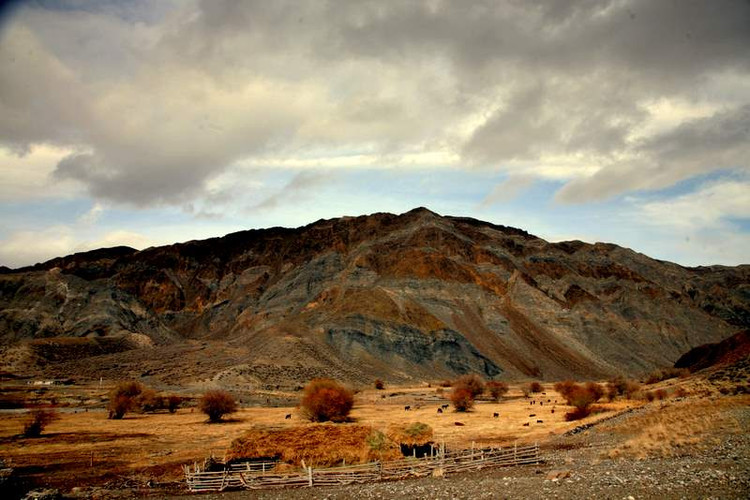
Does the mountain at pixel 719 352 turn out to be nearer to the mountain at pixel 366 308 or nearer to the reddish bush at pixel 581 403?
the reddish bush at pixel 581 403

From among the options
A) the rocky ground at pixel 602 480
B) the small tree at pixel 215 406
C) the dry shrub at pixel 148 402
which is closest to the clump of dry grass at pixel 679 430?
the rocky ground at pixel 602 480

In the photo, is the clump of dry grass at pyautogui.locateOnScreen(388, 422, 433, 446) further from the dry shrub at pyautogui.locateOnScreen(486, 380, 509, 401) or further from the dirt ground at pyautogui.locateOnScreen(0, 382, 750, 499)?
the dry shrub at pyautogui.locateOnScreen(486, 380, 509, 401)

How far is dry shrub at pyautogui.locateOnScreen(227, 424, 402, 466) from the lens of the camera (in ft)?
87.8

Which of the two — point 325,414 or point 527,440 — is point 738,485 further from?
point 325,414

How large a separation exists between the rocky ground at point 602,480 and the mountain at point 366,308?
67.0m

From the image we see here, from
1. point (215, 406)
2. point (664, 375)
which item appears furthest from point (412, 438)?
point (664, 375)

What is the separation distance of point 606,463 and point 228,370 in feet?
253

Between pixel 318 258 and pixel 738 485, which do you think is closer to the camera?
pixel 738 485

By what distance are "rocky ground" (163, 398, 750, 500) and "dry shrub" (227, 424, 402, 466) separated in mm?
2757

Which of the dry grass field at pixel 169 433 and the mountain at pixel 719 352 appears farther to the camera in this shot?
the mountain at pixel 719 352

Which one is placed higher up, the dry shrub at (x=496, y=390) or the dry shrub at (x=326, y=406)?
the dry shrub at (x=326, y=406)

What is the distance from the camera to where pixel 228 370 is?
303 feet

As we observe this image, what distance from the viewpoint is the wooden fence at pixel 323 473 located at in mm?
25000

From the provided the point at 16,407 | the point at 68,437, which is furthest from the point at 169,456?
the point at 16,407
